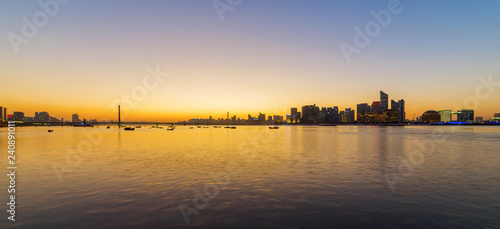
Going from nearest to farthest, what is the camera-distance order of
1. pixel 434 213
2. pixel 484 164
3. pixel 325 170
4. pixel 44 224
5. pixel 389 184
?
pixel 44 224 → pixel 434 213 → pixel 389 184 → pixel 325 170 → pixel 484 164

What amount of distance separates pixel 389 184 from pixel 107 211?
19497mm

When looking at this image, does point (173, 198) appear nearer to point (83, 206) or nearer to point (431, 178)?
point (83, 206)

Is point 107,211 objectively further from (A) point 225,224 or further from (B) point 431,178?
(B) point 431,178

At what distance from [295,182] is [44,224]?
16.2 metres

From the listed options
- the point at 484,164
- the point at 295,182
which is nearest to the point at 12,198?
the point at 295,182

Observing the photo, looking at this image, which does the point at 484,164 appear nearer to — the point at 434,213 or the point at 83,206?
the point at 434,213

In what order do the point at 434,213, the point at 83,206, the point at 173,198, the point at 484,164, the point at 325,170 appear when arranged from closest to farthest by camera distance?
the point at 434,213, the point at 83,206, the point at 173,198, the point at 325,170, the point at 484,164

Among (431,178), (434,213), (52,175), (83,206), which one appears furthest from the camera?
(52,175)

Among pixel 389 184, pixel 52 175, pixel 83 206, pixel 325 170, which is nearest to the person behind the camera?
pixel 83 206

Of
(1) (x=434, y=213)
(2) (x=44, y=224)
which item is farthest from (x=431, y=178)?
(2) (x=44, y=224)

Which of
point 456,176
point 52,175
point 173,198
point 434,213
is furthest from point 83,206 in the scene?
point 456,176

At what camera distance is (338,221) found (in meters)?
12.9

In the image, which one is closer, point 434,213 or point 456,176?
point 434,213

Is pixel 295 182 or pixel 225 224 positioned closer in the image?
pixel 225 224
